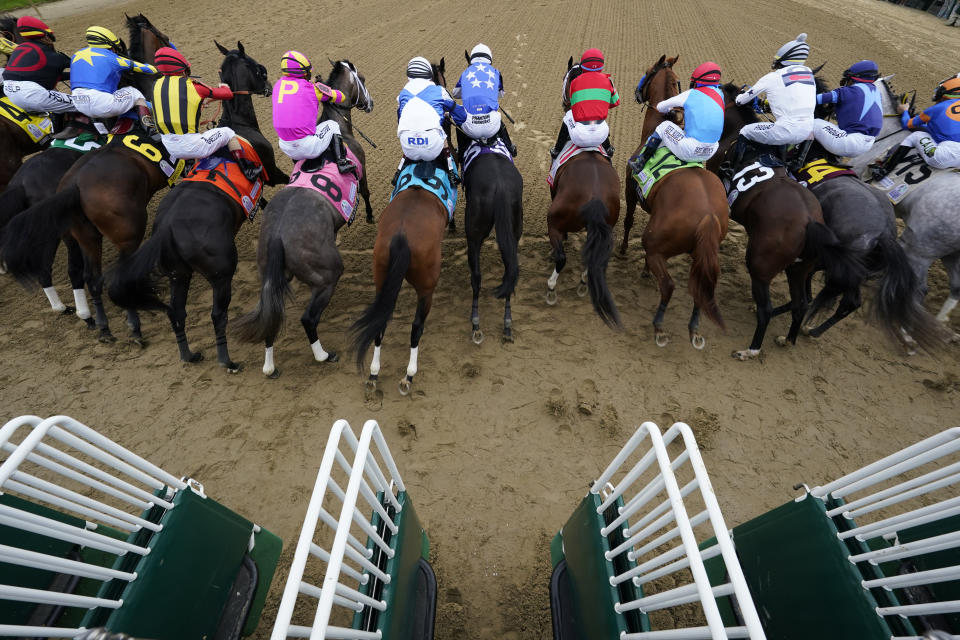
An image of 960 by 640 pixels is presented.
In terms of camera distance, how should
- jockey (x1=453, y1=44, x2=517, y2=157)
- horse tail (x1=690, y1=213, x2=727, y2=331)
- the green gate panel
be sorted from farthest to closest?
jockey (x1=453, y1=44, x2=517, y2=157)
horse tail (x1=690, y1=213, x2=727, y2=331)
the green gate panel

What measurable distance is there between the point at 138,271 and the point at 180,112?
1549mm

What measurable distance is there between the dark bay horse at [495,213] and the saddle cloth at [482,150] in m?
0.04

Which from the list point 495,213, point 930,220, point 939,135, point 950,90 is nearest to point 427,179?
point 495,213

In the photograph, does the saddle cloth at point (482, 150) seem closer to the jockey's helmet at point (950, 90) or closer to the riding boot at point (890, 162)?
the riding boot at point (890, 162)

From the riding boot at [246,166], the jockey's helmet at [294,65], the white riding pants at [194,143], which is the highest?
the jockey's helmet at [294,65]

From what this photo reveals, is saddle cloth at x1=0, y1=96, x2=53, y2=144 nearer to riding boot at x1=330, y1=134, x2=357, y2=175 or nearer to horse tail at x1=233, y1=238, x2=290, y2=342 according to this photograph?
riding boot at x1=330, y1=134, x2=357, y2=175

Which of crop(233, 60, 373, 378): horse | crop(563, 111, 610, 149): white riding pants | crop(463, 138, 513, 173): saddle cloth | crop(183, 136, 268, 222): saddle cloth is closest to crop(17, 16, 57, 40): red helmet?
crop(183, 136, 268, 222): saddle cloth

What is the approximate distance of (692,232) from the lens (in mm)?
4133

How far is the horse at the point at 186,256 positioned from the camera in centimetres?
381

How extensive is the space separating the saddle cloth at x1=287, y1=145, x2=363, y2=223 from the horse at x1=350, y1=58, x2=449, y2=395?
71 cm

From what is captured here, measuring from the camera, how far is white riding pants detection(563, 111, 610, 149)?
186 inches

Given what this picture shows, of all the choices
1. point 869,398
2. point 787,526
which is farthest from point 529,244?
point 787,526

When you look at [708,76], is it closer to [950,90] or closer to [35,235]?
[950,90]

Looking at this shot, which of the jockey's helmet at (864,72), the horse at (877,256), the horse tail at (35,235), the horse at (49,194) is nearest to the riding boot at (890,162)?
the jockey's helmet at (864,72)
